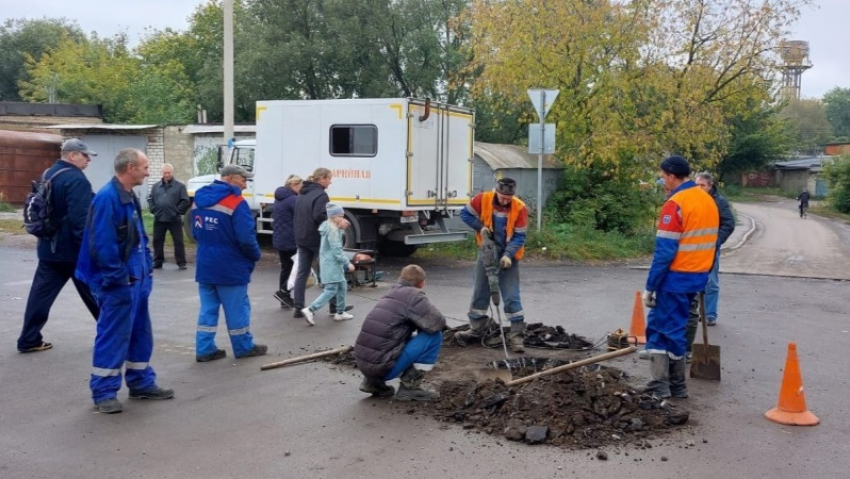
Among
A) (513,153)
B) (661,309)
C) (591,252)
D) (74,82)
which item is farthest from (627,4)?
(74,82)

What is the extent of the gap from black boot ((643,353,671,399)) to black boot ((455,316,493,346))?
2259 mm

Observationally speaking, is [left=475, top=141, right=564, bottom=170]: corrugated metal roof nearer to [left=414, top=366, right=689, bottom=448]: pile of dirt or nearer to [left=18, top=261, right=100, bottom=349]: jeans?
[left=18, top=261, right=100, bottom=349]: jeans

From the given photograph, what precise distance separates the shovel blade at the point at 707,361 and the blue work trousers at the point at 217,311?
4.27 m

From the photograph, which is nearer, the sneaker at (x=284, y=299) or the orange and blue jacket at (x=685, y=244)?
the orange and blue jacket at (x=685, y=244)

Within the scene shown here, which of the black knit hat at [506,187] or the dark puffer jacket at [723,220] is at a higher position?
the black knit hat at [506,187]

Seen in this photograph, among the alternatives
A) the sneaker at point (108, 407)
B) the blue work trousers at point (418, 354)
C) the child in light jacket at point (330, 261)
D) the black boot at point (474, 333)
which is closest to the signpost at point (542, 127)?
the child in light jacket at point (330, 261)

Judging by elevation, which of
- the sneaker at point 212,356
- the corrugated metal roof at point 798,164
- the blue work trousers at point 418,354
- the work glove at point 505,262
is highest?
the corrugated metal roof at point 798,164

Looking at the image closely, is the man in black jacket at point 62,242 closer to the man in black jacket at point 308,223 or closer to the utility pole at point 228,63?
the man in black jacket at point 308,223

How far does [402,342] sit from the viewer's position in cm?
617

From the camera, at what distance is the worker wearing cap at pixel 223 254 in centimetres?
728

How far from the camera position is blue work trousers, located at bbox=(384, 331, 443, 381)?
243 inches

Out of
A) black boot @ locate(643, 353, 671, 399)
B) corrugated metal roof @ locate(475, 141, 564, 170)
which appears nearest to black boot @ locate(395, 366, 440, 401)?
black boot @ locate(643, 353, 671, 399)

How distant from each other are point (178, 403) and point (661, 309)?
13.1ft

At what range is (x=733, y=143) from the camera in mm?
51188
